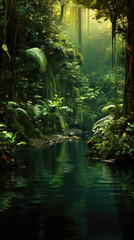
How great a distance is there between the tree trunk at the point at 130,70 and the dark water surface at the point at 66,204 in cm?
267

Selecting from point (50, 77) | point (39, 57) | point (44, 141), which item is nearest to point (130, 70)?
point (39, 57)

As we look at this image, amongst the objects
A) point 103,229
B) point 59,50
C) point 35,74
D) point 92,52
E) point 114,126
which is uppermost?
point 92,52

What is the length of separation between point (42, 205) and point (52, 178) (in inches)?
107

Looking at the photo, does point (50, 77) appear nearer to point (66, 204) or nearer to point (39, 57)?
point (39, 57)

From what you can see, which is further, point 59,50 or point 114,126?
point 59,50

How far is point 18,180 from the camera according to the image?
7.98 meters

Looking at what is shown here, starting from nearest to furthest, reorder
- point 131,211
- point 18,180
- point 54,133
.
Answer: point 131,211 < point 18,180 < point 54,133

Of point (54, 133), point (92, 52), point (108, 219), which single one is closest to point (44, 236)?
point (108, 219)

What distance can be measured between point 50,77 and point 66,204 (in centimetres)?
1689

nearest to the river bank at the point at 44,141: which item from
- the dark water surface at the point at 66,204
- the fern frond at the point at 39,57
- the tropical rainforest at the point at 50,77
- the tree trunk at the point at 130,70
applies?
the tropical rainforest at the point at 50,77

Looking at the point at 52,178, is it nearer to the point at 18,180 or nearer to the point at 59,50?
the point at 18,180

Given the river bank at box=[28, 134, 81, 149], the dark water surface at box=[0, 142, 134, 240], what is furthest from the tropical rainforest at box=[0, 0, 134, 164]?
the dark water surface at box=[0, 142, 134, 240]

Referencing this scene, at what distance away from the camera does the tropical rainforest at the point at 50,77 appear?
11.0 m

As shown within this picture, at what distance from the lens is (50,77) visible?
22.4 metres
